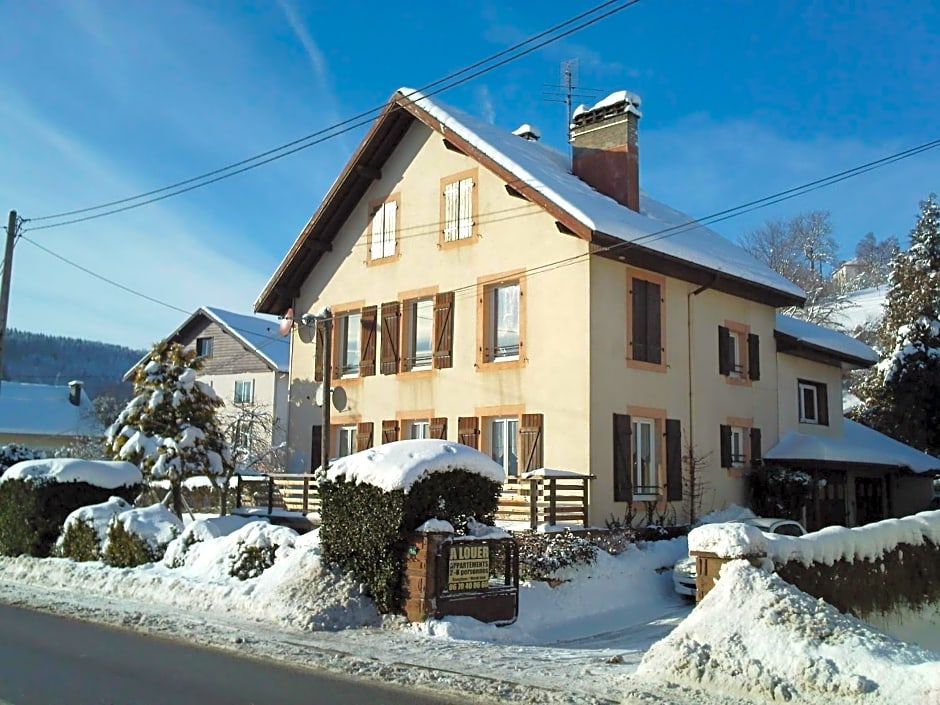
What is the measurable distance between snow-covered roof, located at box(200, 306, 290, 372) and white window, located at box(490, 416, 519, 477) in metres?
20.3

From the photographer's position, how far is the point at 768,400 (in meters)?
24.8

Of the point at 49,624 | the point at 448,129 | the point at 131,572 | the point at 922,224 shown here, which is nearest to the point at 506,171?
the point at 448,129

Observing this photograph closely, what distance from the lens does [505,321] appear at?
21516mm

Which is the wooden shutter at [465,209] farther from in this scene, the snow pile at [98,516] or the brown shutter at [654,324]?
the snow pile at [98,516]

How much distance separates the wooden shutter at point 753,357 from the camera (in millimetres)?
24109

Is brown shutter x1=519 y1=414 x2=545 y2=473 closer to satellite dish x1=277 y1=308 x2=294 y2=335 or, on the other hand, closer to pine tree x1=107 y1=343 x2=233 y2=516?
pine tree x1=107 y1=343 x2=233 y2=516

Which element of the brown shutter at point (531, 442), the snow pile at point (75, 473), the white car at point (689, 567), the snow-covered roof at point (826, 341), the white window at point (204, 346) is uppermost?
the white window at point (204, 346)

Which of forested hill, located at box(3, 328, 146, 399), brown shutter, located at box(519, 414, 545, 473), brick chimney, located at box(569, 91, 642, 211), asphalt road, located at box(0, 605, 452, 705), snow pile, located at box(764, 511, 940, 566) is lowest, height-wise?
asphalt road, located at box(0, 605, 452, 705)

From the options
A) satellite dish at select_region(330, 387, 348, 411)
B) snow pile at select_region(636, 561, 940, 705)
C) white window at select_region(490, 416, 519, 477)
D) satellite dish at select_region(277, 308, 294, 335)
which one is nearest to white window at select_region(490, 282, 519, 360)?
white window at select_region(490, 416, 519, 477)

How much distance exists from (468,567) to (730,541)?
3.72 meters

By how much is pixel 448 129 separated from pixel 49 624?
14882 mm

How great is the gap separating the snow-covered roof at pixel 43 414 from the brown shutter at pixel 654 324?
130ft

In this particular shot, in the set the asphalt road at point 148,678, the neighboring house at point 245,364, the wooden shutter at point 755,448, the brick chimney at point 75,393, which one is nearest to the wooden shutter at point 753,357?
the wooden shutter at point 755,448

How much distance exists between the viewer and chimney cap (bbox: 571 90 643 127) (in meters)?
22.7
